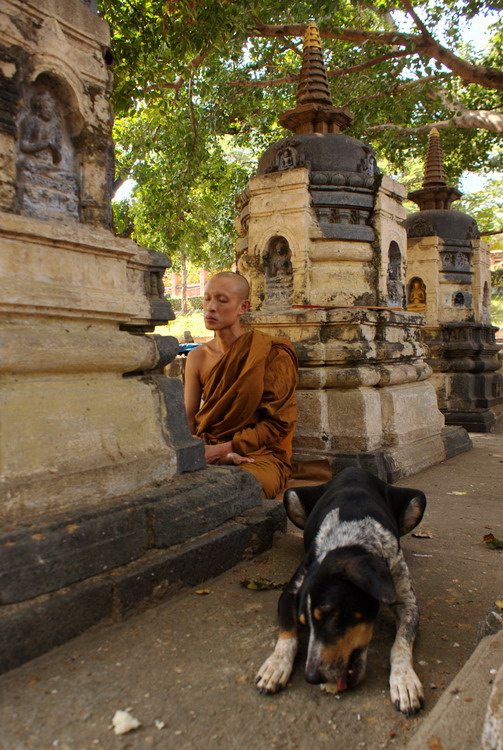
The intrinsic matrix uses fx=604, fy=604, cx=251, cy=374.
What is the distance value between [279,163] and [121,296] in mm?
3045

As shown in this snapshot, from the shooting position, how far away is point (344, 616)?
1.81m

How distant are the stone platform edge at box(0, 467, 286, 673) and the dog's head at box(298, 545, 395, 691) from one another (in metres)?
0.75

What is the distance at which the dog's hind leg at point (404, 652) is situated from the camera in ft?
5.77

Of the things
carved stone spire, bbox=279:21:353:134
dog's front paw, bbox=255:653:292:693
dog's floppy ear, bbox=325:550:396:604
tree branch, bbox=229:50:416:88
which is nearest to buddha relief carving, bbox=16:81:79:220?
dog's floppy ear, bbox=325:550:396:604

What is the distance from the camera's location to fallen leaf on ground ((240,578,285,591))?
101 inches

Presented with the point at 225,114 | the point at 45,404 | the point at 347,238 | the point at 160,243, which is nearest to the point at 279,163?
the point at 347,238

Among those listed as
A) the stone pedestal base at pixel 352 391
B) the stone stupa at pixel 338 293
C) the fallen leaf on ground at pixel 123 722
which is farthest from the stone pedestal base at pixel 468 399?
the fallen leaf on ground at pixel 123 722

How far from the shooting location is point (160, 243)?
13.4 m

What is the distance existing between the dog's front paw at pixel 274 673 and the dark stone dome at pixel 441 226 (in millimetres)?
7103

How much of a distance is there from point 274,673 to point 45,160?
2215 mm

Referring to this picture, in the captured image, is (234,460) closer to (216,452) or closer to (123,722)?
(216,452)

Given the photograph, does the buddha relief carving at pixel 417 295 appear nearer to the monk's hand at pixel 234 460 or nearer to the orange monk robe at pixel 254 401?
the orange monk robe at pixel 254 401

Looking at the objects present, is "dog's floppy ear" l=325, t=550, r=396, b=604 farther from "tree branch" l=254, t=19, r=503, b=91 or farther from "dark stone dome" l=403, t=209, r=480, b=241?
"tree branch" l=254, t=19, r=503, b=91

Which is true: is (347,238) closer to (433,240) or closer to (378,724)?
(433,240)
